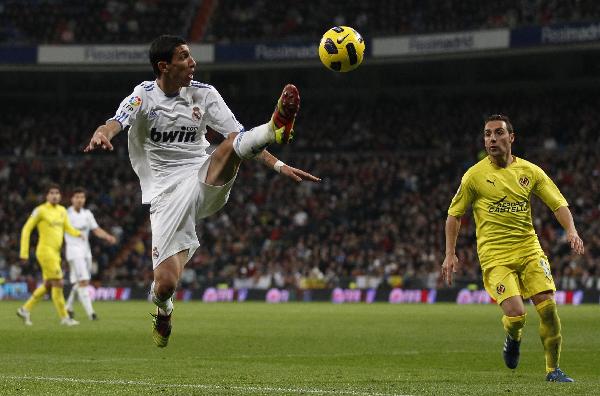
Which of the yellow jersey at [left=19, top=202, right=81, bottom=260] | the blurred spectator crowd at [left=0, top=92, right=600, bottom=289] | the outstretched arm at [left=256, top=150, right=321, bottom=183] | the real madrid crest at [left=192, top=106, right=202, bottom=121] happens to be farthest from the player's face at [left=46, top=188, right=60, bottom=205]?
the blurred spectator crowd at [left=0, top=92, right=600, bottom=289]

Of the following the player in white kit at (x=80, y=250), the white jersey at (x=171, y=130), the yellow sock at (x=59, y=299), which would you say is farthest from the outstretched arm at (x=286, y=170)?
the player in white kit at (x=80, y=250)

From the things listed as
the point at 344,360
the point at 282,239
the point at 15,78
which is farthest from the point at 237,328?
the point at 15,78

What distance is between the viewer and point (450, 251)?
36.6 ft

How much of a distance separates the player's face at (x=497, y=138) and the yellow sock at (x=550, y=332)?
1536 mm

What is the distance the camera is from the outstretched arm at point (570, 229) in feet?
33.5

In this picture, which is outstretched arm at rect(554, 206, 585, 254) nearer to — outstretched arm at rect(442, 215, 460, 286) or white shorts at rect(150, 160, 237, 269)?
outstretched arm at rect(442, 215, 460, 286)

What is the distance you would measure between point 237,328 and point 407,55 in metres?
25.7

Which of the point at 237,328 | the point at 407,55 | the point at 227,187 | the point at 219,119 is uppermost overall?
the point at 407,55

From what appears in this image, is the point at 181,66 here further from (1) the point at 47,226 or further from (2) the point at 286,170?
(1) the point at 47,226

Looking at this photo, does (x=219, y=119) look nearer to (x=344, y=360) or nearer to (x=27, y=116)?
(x=344, y=360)

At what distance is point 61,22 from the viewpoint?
1932 inches

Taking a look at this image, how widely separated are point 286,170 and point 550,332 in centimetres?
329

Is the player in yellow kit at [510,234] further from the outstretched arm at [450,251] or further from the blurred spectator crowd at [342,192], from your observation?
the blurred spectator crowd at [342,192]

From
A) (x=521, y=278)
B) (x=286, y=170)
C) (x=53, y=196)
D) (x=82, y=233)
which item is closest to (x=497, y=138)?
(x=521, y=278)
